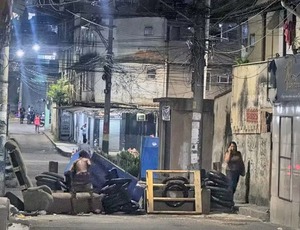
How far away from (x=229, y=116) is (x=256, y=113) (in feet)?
10.7

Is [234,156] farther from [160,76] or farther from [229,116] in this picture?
[160,76]

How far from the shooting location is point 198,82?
53.3 ft

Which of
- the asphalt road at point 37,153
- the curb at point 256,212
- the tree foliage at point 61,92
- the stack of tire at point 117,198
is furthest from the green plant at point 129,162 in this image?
the tree foliage at point 61,92

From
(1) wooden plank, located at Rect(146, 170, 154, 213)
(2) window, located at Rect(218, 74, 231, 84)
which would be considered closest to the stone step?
(1) wooden plank, located at Rect(146, 170, 154, 213)

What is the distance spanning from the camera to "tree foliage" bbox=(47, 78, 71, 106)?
53997mm

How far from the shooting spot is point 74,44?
2191 inches

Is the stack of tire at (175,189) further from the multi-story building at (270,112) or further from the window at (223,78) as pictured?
the window at (223,78)

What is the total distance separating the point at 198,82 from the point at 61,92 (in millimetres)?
39571

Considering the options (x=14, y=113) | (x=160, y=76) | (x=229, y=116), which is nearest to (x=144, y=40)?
(x=160, y=76)

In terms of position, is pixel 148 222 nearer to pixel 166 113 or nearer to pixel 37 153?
pixel 166 113

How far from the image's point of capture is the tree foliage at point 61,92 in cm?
5400

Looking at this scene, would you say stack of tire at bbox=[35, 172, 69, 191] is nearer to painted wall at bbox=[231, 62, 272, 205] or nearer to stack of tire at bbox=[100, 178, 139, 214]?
stack of tire at bbox=[100, 178, 139, 214]

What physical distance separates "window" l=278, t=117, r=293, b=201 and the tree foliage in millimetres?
40095

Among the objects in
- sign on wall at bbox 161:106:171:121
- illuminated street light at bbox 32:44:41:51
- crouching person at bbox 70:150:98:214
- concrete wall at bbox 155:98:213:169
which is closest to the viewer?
crouching person at bbox 70:150:98:214
